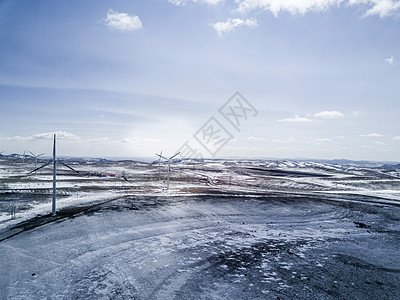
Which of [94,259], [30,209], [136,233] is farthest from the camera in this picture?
[30,209]

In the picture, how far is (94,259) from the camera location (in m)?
15.5

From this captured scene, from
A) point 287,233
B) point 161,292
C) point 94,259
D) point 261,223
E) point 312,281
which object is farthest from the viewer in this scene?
point 261,223

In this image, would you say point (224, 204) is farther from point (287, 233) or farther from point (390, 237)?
point (390, 237)

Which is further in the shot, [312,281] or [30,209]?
[30,209]

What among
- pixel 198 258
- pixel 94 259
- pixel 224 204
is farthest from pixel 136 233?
pixel 224 204

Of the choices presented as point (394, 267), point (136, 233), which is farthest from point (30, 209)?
point (394, 267)

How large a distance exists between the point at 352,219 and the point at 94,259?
98.5ft

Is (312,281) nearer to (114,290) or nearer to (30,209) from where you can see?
(114,290)

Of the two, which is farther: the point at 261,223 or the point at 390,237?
the point at 261,223

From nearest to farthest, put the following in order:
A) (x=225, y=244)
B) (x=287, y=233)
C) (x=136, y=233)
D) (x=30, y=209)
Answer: (x=225, y=244), (x=136, y=233), (x=287, y=233), (x=30, y=209)

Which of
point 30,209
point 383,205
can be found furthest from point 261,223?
point 30,209

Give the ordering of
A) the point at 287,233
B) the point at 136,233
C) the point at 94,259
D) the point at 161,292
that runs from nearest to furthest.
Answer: the point at 161,292, the point at 94,259, the point at 136,233, the point at 287,233

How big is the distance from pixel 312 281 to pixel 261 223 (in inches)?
477

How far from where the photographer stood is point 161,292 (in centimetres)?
1201
